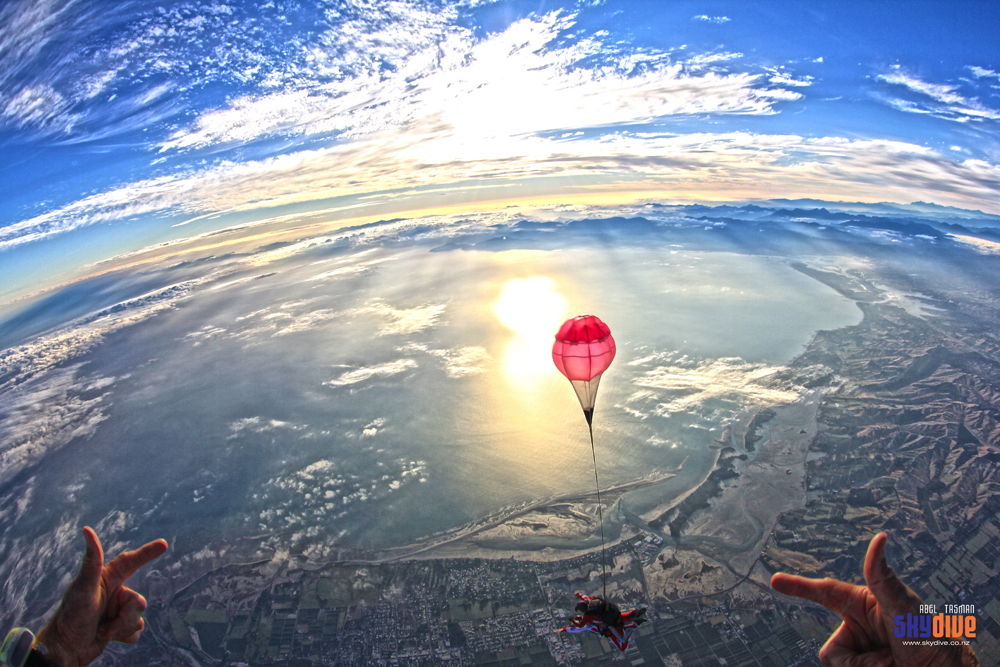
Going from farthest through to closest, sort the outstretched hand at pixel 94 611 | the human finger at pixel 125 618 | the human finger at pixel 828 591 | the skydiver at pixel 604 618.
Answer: the skydiver at pixel 604 618 < the human finger at pixel 125 618 < the outstretched hand at pixel 94 611 < the human finger at pixel 828 591

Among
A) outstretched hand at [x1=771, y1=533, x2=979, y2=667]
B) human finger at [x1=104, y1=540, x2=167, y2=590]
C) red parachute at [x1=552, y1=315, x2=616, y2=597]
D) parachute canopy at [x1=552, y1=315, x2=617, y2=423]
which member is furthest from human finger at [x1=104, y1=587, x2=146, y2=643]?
parachute canopy at [x1=552, y1=315, x2=617, y2=423]

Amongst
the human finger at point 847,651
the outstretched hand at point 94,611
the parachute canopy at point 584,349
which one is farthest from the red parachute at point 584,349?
the outstretched hand at point 94,611

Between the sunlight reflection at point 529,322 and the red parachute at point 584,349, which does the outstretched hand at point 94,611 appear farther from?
the sunlight reflection at point 529,322

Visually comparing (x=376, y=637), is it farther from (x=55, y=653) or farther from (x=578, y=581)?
(x=55, y=653)

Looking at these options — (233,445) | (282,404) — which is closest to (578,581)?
(233,445)

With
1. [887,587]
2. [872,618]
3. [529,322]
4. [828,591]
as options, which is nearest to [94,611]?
[828,591]
